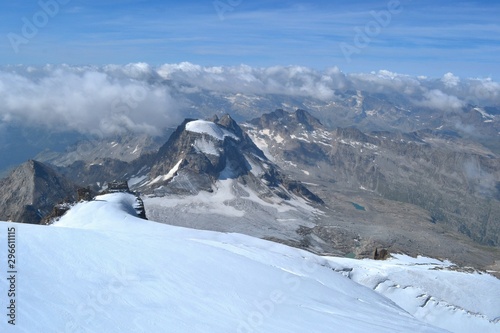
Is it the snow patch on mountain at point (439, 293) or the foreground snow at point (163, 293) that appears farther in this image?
the snow patch on mountain at point (439, 293)

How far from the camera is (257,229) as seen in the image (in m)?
199

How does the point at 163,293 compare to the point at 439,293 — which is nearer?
the point at 163,293

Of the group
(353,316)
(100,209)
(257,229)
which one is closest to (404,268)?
(353,316)

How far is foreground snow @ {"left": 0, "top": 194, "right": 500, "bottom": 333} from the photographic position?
23.0m

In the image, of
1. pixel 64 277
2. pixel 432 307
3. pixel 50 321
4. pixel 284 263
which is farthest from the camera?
pixel 432 307

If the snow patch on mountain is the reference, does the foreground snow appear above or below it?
above

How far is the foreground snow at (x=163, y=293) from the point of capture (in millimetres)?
23016

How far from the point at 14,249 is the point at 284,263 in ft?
86.1

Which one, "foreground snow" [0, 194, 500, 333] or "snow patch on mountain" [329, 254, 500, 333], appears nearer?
"foreground snow" [0, 194, 500, 333]

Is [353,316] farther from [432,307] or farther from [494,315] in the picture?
[494,315]

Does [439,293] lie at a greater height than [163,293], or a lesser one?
lesser

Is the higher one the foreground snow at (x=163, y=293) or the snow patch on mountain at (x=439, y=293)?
the foreground snow at (x=163, y=293)

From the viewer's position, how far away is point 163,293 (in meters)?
27.0

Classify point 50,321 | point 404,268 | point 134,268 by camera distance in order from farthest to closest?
point 404,268
point 134,268
point 50,321
